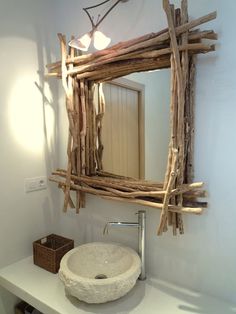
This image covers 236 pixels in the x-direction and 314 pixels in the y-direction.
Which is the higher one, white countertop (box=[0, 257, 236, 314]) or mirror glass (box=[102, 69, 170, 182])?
mirror glass (box=[102, 69, 170, 182])

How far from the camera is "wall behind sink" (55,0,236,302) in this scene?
989 mm

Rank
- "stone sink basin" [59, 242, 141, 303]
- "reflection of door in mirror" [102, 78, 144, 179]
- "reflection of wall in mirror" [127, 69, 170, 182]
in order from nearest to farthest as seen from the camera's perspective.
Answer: "stone sink basin" [59, 242, 141, 303] < "reflection of wall in mirror" [127, 69, 170, 182] < "reflection of door in mirror" [102, 78, 144, 179]

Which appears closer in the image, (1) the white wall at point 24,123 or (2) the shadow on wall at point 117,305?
(2) the shadow on wall at point 117,305

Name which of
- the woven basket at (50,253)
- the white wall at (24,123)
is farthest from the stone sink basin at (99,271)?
the white wall at (24,123)

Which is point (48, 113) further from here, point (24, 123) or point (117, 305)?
point (117, 305)

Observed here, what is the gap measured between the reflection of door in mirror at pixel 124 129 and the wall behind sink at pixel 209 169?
9.7 inches

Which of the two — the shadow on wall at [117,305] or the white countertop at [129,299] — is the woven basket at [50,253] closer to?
the white countertop at [129,299]

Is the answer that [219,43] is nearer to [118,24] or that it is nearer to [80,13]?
[118,24]

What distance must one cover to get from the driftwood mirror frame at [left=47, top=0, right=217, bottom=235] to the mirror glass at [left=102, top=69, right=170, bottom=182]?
0.04m

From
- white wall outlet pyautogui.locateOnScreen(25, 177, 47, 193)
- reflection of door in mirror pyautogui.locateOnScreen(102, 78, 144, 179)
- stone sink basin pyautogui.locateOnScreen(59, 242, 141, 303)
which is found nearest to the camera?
stone sink basin pyautogui.locateOnScreen(59, 242, 141, 303)

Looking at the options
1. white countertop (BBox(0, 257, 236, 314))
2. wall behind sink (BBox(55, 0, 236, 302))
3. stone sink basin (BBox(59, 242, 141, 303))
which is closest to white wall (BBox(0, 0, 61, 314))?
white countertop (BBox(0, 257, 236, 314))

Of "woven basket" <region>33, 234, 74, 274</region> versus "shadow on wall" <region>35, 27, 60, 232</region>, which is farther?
"shadow on wall" <region>35, 27, 60, 232</region>

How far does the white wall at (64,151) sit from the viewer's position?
1015mm

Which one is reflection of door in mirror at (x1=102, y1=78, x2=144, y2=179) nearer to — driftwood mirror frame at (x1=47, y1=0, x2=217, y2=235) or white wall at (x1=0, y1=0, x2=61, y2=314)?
driftwood mirror frame at (x1=47, y1=0, x2=217, y2=235)
